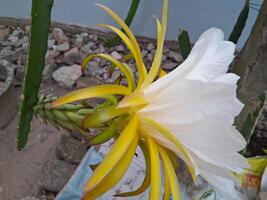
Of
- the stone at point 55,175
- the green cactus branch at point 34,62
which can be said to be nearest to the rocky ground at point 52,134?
the stone at point 55,175

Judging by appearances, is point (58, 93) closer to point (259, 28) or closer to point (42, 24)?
point (259, 28)

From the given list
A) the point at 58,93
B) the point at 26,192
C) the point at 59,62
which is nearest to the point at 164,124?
the point at 26,192

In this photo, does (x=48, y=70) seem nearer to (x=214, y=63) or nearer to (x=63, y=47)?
(x=63, y=47)

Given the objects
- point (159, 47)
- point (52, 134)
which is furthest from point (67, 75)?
point (159, 47)

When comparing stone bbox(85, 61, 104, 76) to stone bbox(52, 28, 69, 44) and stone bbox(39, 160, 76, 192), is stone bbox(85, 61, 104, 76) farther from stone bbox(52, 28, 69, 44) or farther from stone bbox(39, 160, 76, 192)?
stone bbox(39, 160, 76, 192)

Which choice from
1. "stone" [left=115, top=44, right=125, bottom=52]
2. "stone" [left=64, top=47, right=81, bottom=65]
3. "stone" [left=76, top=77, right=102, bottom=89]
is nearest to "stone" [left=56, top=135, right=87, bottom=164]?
"stone" [left=76, top=77, right=102, bottom=89]

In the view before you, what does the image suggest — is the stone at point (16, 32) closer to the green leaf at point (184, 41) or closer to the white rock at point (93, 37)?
the white rock at point (93, 37)

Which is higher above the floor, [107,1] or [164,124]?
[164,124]
